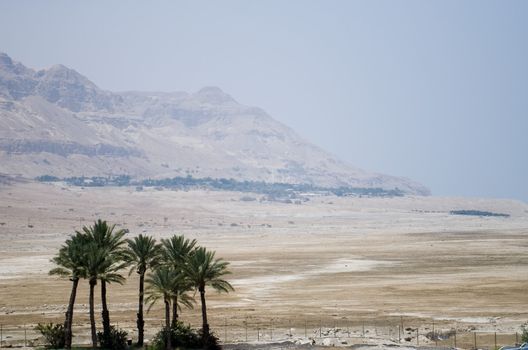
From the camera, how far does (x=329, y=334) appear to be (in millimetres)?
54469

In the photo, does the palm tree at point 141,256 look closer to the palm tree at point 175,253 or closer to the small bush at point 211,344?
the palm tree at point 175,253

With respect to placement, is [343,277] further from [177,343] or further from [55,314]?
[177,343]

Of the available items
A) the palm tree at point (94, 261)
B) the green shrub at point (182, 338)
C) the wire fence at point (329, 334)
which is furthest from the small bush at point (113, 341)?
the palm tree at point (94, 261)

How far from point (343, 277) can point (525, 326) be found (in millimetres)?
38621

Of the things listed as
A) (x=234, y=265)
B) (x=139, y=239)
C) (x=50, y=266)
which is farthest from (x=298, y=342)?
(x=50, y=266)

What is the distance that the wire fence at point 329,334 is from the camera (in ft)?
168

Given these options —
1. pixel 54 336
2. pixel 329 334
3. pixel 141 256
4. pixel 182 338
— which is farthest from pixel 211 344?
pixel 329 334

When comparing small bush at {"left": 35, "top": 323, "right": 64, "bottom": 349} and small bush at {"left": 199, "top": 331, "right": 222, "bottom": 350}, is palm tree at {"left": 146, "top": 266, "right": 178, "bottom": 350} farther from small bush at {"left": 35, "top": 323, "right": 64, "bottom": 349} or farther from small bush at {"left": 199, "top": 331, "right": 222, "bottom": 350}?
small bush at {"left": 35, "top": 323, "right": 64, "bottom": 349}

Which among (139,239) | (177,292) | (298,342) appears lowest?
(298,342)

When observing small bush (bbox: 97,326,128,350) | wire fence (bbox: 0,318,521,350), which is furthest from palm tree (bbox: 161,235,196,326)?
wire fence (bbox: 0,318,521,350)

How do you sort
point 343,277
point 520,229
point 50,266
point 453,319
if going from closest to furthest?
point 453,319, point 343,277, point 50,266, point 520,229

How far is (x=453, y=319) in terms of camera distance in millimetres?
60250

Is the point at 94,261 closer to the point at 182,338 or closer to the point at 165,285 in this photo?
the point at 165,285

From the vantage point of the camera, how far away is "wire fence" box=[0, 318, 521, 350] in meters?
51.2
